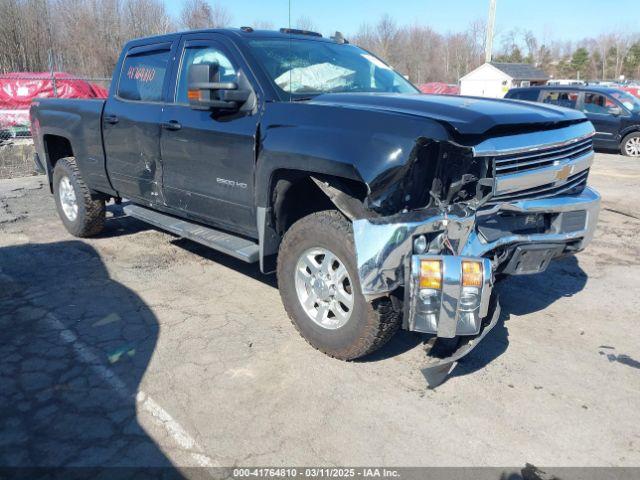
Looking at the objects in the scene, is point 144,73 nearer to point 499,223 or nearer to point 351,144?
point 351,144

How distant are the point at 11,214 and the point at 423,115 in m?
6.65

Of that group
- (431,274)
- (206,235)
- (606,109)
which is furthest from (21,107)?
(431,274)

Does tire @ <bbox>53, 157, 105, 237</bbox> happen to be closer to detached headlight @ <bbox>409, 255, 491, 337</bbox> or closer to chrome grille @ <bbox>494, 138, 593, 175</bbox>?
detached headlight @ <bbox>409, 255, 491, 337</bbox>

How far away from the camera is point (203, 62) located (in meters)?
4.41

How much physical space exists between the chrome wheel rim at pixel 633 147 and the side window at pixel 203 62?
13.0m

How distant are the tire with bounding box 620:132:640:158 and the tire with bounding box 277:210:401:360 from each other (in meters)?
13.2

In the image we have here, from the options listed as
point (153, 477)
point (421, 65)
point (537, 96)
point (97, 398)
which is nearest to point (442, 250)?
point (153, 477)

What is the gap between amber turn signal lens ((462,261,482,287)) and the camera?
2.84 m

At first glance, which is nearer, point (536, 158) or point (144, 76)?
point (536, 158)

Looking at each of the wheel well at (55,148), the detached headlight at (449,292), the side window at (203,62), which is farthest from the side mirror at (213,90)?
the wheel well at (55,148)

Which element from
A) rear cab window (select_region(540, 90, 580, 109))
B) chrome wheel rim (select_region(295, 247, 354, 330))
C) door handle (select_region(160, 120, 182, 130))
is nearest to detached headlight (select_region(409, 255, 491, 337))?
chrome wheel rim (select_region(295, 247, 354, 330))

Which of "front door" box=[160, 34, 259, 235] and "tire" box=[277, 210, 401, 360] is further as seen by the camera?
"front door" box=[160, 34, 259, 235]

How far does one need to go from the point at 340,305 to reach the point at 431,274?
0.82 metres

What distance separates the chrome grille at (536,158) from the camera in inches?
123
